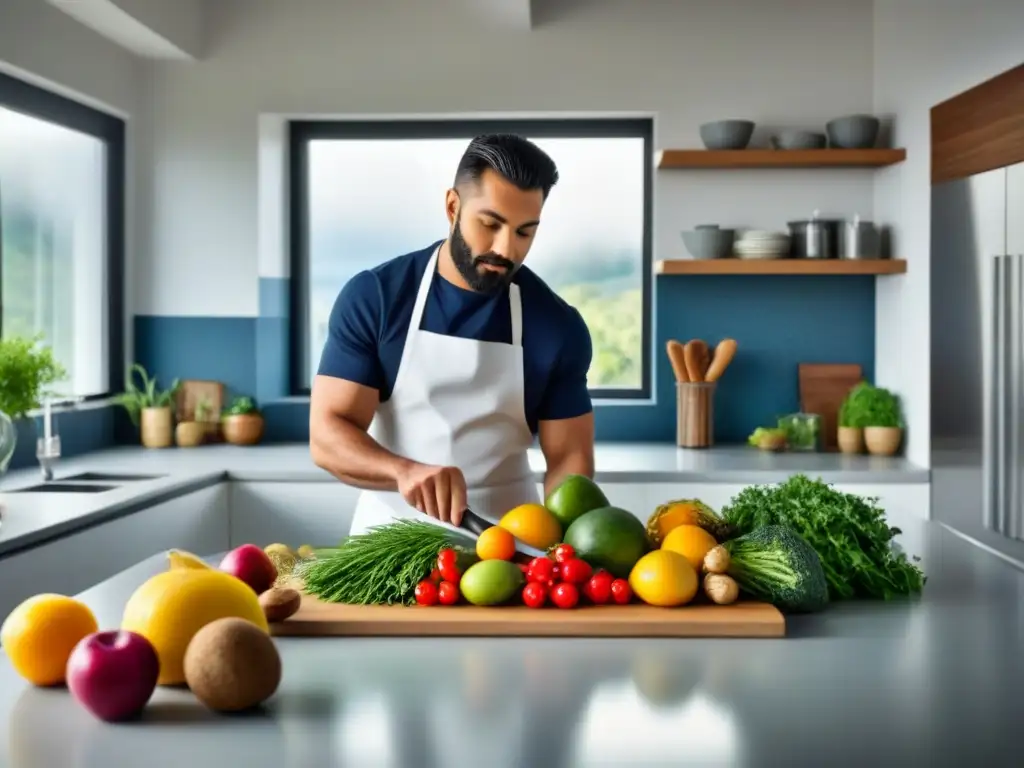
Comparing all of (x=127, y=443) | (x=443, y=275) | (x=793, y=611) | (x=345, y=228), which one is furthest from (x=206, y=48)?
(x=793, y=611)

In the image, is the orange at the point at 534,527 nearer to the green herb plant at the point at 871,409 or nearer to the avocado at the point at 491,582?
the avocado at the point at 491,582

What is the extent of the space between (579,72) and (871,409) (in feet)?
5.58

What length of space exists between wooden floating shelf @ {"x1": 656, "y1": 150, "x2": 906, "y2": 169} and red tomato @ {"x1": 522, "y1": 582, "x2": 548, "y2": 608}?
2970 millimetres

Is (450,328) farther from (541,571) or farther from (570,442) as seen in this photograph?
(541,571)

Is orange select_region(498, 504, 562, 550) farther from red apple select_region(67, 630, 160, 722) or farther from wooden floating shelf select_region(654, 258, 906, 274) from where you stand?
wooden floating shelf select_region(654, 258, 906, 274)

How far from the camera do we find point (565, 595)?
1.81 m

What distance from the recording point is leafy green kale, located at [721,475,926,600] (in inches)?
78.6

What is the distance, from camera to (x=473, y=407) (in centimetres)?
270

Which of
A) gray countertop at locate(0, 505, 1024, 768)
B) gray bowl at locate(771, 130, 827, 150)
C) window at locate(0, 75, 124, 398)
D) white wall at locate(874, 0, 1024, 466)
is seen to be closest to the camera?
gray countertop at locate(0, 505, 1024, 768)

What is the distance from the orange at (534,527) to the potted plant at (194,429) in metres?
3.09

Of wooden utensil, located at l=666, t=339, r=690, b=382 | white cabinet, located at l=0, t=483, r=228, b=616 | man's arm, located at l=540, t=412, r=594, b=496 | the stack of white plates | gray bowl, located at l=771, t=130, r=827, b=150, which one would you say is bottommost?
white cabinet, located at l=0, t=483, r=228, b=616

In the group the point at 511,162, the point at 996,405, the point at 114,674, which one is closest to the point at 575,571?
the point at 114,674

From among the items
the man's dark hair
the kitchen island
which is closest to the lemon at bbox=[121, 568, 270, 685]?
the man's dark hair

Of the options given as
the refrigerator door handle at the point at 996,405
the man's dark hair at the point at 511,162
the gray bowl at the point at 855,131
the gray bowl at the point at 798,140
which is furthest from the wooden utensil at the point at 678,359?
the man's dark hair at the point at 511,162
